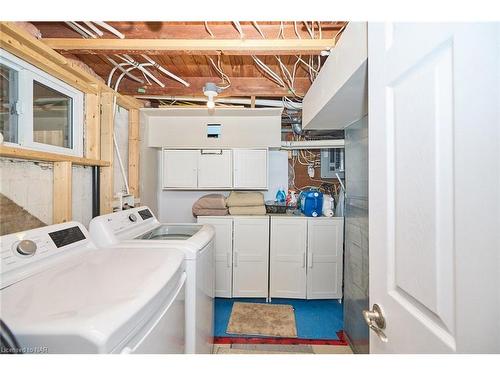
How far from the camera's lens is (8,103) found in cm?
123

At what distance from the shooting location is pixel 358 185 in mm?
1686

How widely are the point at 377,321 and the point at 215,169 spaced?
220 centimetres

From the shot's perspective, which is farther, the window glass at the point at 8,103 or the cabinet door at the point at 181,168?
the cabinet door at the point at 181,168

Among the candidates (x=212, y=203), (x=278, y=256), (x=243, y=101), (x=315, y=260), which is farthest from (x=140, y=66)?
(x=315, y=260)

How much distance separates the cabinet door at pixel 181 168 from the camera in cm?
263

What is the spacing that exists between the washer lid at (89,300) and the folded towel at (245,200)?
157 cm

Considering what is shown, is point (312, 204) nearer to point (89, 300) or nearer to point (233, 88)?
point (233, 88)

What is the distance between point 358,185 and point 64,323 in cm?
178

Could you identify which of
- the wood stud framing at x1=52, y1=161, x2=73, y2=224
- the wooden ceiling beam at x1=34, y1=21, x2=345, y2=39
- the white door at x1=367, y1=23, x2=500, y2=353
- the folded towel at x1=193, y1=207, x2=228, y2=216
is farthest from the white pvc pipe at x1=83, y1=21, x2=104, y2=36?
the folded towel at x1=193, y1=207, x2=228, y2=216

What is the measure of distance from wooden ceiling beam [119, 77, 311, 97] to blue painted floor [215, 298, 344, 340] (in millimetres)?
2287

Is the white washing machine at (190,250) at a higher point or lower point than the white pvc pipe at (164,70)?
lower

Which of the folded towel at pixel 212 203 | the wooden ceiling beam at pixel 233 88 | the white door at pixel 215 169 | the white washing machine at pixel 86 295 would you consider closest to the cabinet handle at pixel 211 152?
the white door at pixel 215 169

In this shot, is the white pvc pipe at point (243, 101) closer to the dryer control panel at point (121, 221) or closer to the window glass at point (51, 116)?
the window glass at point (51, 116)
